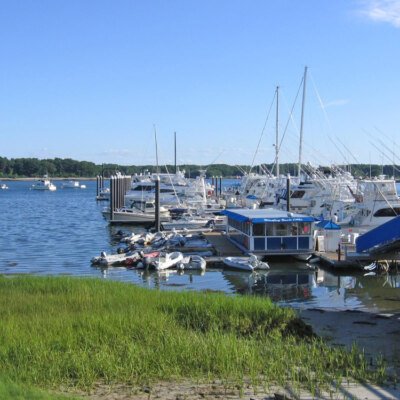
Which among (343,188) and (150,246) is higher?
(343,188)

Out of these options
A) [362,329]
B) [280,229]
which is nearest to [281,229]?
[280,229]

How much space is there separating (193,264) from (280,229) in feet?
16.6

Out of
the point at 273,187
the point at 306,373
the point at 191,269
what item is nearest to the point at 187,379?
the point at 306,373

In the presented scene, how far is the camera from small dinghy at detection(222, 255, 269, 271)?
28.7 m

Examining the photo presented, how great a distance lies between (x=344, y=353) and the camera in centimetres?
1290

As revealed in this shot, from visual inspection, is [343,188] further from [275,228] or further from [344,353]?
[344,353]

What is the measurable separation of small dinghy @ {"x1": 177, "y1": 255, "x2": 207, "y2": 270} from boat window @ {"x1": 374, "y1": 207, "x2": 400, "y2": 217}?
14698mm

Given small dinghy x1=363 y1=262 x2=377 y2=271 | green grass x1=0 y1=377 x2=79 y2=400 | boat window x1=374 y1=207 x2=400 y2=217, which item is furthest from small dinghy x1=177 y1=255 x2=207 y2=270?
green grass x1=0 y1=377 x2=79 y2=400

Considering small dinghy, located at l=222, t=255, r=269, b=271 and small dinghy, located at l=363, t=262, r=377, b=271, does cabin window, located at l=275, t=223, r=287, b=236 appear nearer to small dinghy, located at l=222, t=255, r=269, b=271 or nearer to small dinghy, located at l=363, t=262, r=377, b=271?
small dinghy, located at l=222, t=255, r=269, b=271

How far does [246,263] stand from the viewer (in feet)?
94.6

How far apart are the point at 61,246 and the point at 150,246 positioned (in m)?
7.38

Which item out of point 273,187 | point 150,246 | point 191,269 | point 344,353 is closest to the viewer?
point 344,353

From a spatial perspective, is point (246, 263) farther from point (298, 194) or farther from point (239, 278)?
point (298, 194)

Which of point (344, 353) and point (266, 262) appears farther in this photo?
point (266, 262)
